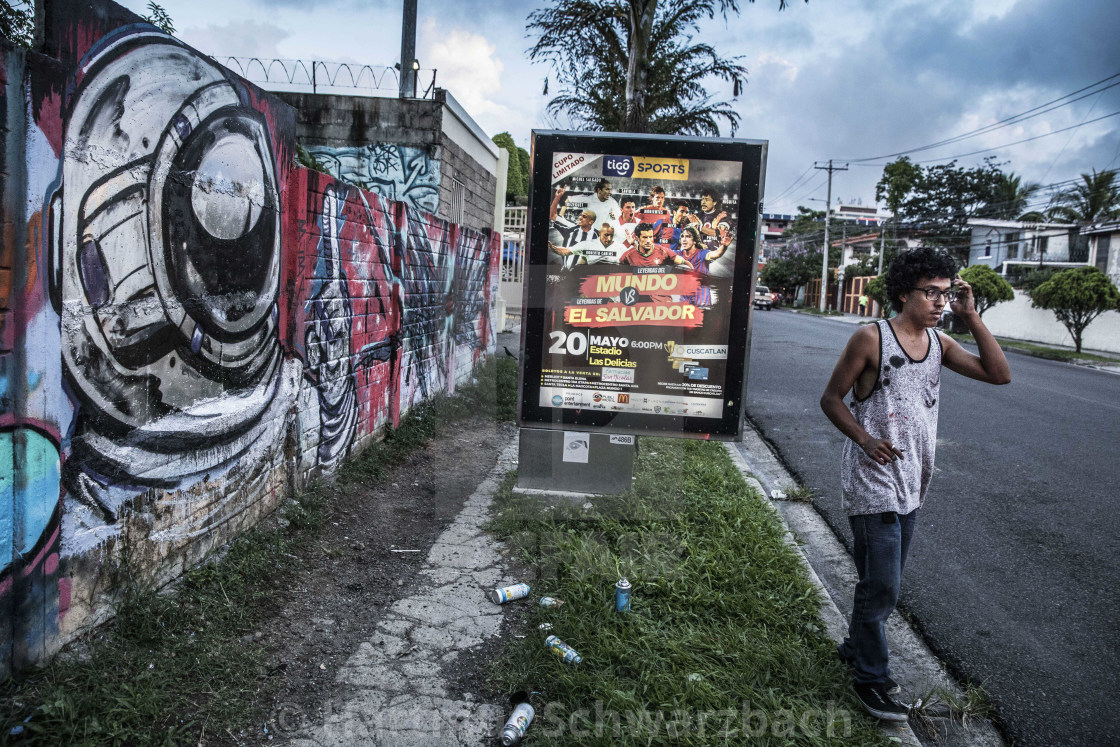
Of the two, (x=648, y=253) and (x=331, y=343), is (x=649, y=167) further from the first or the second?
(x=331, y=343)

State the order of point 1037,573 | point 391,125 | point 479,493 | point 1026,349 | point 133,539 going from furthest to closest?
point 1026,349 → point 391,125 → point 479,493 → point 1037,573 → point 133,539

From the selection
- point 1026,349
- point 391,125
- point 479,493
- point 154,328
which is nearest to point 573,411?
point 479,493

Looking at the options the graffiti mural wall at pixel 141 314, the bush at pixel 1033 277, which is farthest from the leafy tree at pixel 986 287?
the graffiti mural wall at pixel 141 314

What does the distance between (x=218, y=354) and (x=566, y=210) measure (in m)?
2.22

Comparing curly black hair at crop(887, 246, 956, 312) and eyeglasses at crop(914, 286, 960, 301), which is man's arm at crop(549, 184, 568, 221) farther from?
eyeglasses at crop(914, 286, 960, 301)

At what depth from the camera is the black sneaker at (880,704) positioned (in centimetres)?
282

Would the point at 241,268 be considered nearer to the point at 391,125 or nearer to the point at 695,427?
the point at 695,427

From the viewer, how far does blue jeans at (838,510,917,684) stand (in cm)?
294

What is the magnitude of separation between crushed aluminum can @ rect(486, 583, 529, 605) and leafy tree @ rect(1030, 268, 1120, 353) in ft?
72.9

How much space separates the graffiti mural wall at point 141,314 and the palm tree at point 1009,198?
173 ft

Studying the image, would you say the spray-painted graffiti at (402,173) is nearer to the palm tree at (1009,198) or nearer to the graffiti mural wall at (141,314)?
the graffiti mural wall at (141,314)

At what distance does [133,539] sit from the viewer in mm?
3012

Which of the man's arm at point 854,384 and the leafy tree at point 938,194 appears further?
the leafy tree at point 938,194

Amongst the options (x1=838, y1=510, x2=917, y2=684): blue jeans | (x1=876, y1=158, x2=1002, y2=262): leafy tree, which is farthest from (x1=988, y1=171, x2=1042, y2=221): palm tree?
(x1=838, y1=510, x2=917, y2=684): blue jeans
